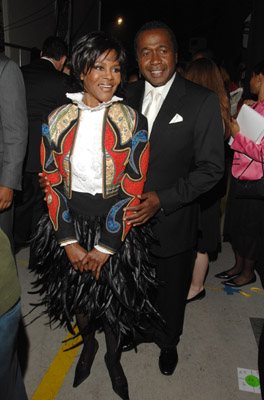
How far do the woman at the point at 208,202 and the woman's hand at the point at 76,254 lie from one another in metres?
0.99

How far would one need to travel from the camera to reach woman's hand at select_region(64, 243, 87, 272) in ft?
5.46

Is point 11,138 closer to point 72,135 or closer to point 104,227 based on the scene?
point 72,135

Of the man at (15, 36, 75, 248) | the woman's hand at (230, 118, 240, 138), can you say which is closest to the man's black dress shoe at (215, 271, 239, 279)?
the woman's hand at (230, 118, 240, 138)

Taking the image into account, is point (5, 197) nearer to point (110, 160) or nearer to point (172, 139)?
point (110, 160)

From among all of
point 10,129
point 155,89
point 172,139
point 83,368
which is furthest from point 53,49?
point 83,368

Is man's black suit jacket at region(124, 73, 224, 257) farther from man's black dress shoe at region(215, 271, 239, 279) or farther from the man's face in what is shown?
man's black dress shoe at region(215, 271, 239, 279)

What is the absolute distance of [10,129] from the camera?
2.13 m

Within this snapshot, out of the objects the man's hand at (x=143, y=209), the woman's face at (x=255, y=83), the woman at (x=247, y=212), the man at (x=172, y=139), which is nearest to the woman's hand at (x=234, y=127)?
the woman at (x=247, y=212)

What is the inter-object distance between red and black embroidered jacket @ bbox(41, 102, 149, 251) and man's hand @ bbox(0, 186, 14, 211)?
647mm

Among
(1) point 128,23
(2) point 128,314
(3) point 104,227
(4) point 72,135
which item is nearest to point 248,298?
(2) point 128,314

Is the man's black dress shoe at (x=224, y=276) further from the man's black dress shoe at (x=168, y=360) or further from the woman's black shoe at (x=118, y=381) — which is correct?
the woman's black shoe at (x=118, y=381)

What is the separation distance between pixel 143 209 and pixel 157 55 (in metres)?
0.79

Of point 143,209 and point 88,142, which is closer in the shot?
point 88,142

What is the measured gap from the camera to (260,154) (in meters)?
2.28
